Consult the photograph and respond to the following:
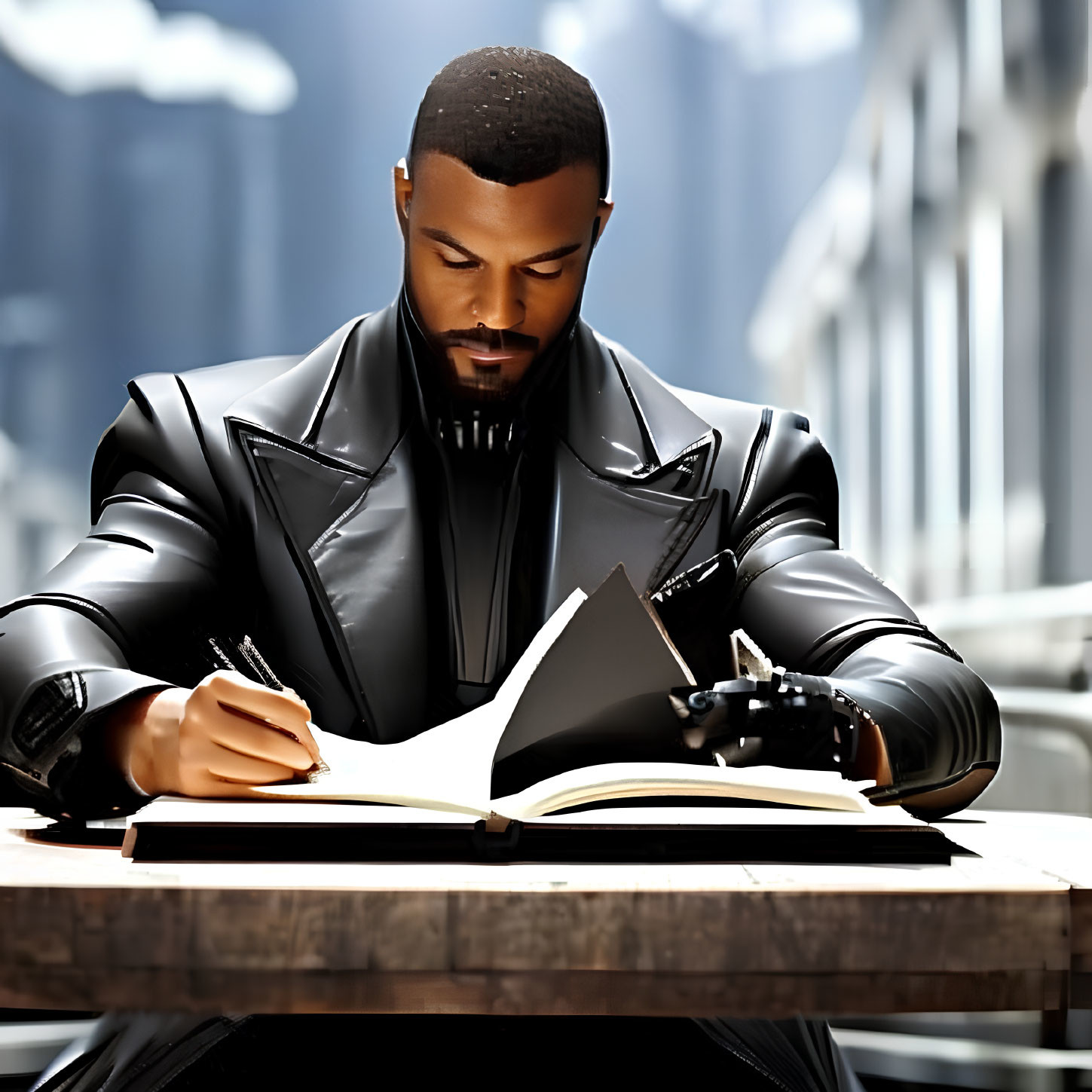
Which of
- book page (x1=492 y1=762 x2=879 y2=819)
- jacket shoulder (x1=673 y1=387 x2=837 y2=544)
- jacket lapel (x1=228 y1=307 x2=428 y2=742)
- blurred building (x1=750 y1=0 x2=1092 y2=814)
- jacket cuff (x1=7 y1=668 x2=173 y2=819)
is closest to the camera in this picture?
book page (x1=492 y1=762 x2=879 y2=819)

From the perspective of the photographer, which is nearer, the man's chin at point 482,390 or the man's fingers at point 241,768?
the man's fingers at point 241,768

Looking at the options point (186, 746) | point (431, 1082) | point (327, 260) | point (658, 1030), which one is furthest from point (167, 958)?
point (327, 260)

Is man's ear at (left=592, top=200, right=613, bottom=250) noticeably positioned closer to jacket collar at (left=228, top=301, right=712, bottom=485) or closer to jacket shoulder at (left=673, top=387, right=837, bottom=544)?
jacket collar at (left=228, top=301, right=712, bottom=485)

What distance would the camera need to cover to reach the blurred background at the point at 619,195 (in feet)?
5.90

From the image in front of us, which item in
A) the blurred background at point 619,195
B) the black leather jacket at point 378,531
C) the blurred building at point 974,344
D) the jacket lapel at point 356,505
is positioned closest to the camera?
the black leather jacket at point 378,531

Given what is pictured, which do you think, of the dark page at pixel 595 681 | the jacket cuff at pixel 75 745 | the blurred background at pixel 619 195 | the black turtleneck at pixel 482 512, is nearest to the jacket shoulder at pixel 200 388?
the black turtleneck at pixel 482 512

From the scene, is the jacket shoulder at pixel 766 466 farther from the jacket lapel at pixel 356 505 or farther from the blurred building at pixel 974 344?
the blurred building at pixel 974 344

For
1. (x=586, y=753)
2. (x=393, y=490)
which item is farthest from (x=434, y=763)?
(x=393, y=490)

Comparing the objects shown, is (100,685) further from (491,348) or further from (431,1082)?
(491,348)

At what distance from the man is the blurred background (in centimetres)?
70

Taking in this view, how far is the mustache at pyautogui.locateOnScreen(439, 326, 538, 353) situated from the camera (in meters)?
1.01

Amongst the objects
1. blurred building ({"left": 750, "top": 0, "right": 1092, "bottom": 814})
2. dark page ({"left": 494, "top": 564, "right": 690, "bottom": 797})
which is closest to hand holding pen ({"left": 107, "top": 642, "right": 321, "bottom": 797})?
dark page ({"left": 494, "top": 564, "right": 690, "bottom": 797})

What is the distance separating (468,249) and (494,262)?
24 millimetres

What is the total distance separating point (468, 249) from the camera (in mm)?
971
